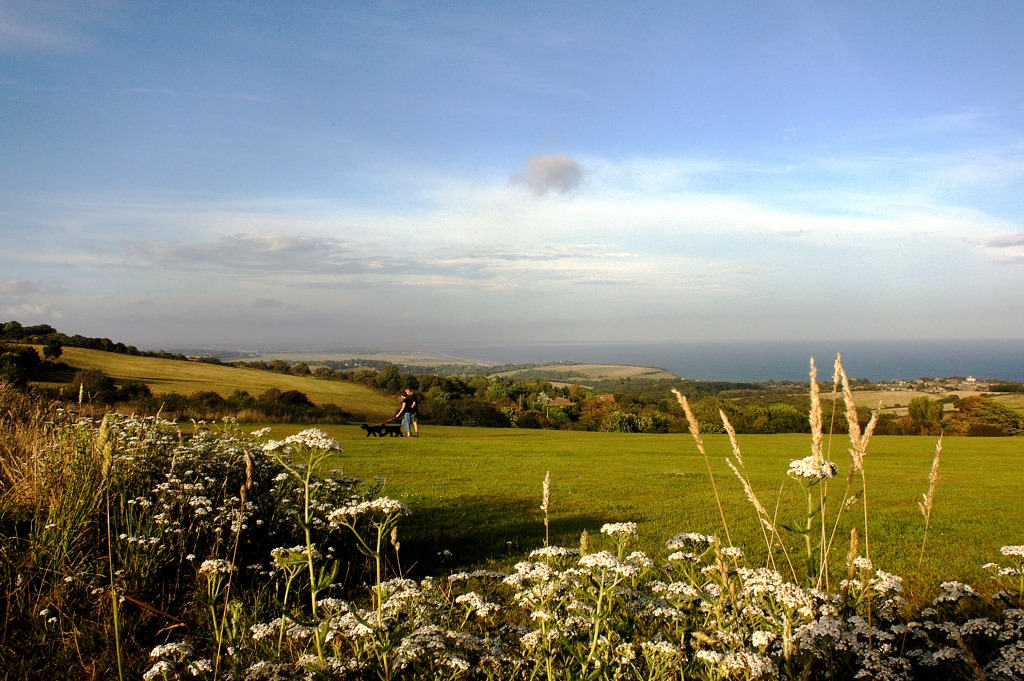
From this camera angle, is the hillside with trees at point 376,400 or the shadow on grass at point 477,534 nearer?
the shadow on grass at point 477,534

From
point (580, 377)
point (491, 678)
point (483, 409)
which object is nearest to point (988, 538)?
point (491, 678)

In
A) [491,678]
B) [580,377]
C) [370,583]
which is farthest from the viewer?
[580,377]

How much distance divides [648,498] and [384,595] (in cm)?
981

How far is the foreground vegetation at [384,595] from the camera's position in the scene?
113 inches

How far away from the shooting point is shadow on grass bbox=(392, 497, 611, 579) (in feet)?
24.7

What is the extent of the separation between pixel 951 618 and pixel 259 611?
17.3ft

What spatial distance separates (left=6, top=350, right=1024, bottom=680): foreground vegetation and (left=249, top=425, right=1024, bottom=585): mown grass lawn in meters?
0.57

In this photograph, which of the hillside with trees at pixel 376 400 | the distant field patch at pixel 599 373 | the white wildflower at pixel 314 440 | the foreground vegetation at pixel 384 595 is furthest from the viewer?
the distant field patch at pixel 599 373

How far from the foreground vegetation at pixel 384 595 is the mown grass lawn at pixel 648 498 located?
0.57 metres

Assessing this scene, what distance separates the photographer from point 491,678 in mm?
2887

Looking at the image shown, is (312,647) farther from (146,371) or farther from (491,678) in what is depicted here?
(146,371)

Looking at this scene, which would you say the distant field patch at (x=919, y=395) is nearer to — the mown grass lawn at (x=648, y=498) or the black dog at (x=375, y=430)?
the mown grass lawn at (x=648, y=498)

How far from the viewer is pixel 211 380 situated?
35625mm

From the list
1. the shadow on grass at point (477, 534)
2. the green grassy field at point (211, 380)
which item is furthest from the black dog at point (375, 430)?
the shadow on grass at point (477, 534)
